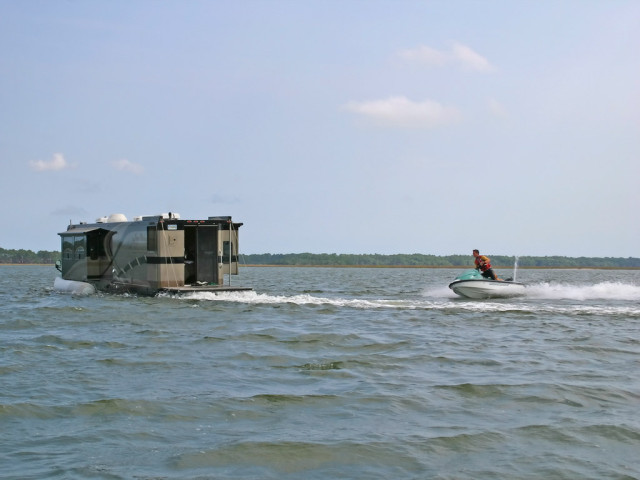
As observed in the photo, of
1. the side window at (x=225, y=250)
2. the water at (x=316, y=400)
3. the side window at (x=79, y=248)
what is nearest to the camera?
the water at (x=316, y=400)

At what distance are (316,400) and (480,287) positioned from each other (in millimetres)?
19425

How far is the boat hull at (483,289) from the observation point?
1101 inches

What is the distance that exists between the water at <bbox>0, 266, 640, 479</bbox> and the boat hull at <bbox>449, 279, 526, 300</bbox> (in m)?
9.34

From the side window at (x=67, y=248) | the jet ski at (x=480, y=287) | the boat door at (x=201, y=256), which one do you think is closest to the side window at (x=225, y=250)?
the boat door at (x=201, y=256)

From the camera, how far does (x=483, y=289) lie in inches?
1102

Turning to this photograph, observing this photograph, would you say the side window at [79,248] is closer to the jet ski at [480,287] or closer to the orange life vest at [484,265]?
the jet ski at [480,287]

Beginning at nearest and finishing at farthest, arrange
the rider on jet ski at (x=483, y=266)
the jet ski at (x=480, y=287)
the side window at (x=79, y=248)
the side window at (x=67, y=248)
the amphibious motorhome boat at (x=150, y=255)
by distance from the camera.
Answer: the amphibious motorhome boat at (x=150, y=255) < the jet ski at (x=480, y=287) < the rider on jet ski at (x=483, y=266) < the side window at (x=79, y=248) < the side window at (x=67, y=248)

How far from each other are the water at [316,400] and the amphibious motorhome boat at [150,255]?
272 inches

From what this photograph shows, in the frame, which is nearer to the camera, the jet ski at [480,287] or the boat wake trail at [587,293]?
the jet ski at [480,287]

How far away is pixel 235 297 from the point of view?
25062 millimetres

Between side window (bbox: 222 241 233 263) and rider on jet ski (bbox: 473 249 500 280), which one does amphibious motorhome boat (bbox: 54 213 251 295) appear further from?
rider on jet ski (bbox: 473 249 500 280)

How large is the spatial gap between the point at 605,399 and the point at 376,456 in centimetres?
424

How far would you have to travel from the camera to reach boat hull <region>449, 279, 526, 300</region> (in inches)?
1101

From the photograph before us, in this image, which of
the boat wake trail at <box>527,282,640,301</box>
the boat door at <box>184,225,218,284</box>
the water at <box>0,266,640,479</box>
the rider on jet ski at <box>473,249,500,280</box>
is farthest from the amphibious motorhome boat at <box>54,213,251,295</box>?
the boat wake trail at <box>527,282,640,301</box>
